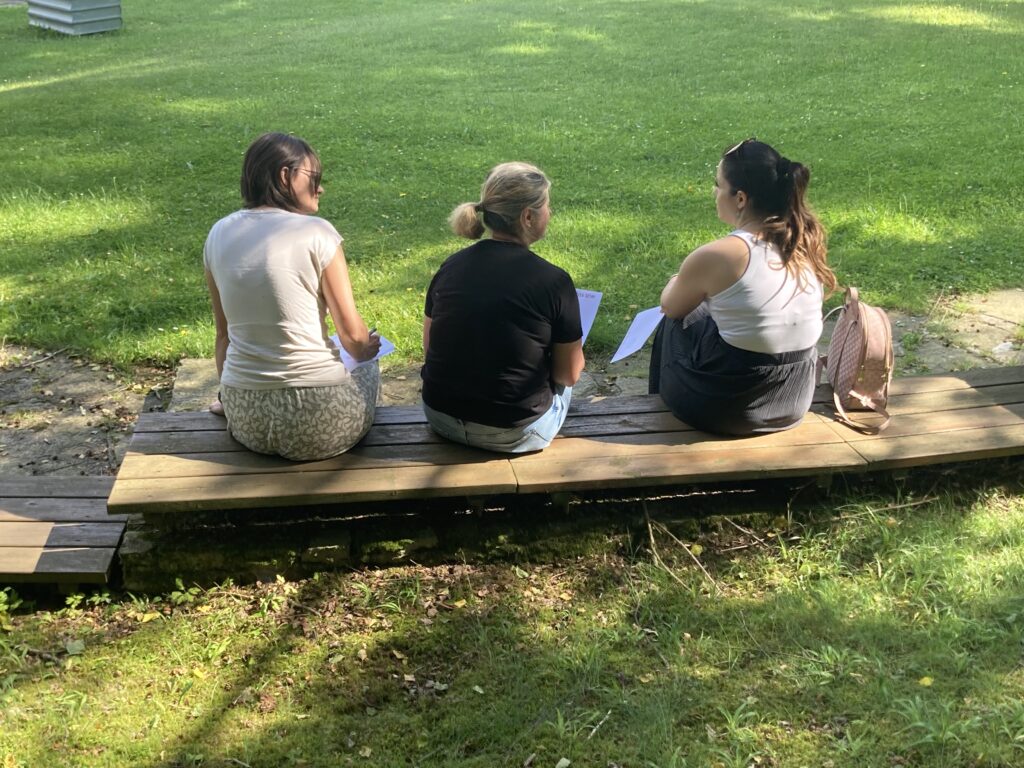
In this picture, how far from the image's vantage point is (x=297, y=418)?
359 centimetres

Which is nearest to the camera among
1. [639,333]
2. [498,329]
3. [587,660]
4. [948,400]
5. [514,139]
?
[587,660]

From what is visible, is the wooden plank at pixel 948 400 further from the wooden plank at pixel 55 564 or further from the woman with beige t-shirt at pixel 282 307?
the wooden plank at pixel 55 564

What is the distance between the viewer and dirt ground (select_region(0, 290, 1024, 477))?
188 inches

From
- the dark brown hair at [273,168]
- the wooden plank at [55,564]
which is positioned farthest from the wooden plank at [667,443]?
the wooden plank at [55,564]

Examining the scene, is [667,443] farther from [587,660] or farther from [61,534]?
[61,534]

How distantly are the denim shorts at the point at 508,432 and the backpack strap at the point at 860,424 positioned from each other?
119cm

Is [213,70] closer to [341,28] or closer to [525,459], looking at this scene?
[341,28]

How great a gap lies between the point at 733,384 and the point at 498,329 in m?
0.98

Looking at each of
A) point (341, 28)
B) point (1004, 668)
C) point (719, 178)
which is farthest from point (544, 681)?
point (341, 28)

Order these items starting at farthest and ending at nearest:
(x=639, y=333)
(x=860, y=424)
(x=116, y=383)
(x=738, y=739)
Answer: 1. (x=116, y=383)
2. (x=639, y=333)
3. (x=860, y=424)
4. (x=738, y=739)

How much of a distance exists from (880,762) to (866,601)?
0.79 m

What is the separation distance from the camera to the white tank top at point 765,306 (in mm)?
3787

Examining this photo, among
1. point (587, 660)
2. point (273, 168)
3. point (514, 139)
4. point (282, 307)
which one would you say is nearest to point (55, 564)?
point (282, 307)

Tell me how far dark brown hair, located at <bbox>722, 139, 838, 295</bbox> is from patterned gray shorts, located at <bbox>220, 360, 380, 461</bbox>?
5.56 feet
